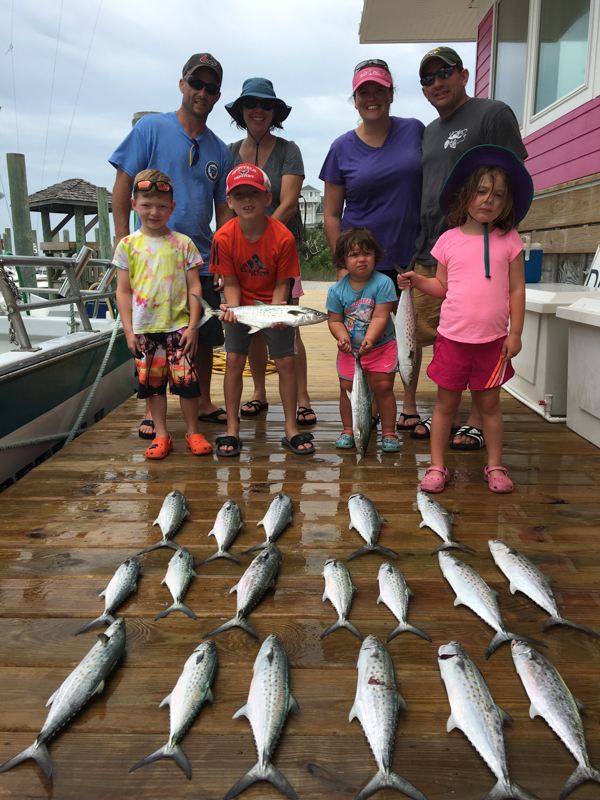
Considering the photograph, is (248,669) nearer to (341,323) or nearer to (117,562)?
(117,562)

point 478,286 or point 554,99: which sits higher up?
point 554,99

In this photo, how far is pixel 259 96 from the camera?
A: 371 centimetres

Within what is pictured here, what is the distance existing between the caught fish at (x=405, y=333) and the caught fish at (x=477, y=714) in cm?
204

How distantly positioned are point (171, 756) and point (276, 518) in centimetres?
133

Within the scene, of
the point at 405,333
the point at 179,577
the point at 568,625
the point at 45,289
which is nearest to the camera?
the point at 568,625

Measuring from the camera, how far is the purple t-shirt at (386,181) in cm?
365

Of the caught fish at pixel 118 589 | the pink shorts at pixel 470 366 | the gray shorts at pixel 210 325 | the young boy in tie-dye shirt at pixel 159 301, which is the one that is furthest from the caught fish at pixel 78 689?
the gray shorts at pixel 210 325

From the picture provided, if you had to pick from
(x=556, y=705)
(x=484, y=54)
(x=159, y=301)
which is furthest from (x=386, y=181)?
(x=484, y=54)

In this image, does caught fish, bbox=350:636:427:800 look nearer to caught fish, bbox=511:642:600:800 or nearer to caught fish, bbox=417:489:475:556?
caught fish, bbox=511:642:600:800

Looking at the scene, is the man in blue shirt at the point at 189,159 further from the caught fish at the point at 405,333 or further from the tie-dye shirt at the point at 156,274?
the caught fish at the point at 405,333

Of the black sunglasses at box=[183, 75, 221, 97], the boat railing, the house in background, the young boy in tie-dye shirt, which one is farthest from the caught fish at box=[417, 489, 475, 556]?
the house in background

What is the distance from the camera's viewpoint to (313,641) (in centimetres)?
195

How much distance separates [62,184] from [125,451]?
64.2ft

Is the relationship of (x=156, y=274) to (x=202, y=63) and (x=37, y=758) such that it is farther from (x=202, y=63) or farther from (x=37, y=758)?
(x=37, y=758)
